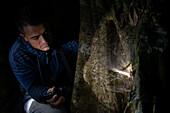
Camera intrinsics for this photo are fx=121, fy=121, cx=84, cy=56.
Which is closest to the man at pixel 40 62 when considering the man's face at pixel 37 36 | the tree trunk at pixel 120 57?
the man's face at pixel 37 36

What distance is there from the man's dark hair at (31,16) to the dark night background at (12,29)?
1.33 ft

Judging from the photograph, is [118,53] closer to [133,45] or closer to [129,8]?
[133,45]

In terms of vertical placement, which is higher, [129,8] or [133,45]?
[129,8]

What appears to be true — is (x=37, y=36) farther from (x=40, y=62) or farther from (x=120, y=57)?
(x=120, y=57)

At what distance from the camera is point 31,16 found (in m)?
1.51

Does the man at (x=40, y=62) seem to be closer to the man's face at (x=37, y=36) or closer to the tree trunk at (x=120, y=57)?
the man's face at (x=37, y=36)

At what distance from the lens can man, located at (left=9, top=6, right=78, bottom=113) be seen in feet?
5.06

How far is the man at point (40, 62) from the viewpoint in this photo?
154cm

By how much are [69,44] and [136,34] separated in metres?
1.26

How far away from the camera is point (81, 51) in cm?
98

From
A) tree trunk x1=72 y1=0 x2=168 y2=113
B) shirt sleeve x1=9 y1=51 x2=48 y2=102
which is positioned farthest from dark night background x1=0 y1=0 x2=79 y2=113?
tree trunk x1=72 y1=0 x2=168 y2=113

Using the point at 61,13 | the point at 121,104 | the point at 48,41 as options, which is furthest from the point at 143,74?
the point at 61,13

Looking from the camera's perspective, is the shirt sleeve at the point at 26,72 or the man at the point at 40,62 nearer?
the man at the point at 40,62

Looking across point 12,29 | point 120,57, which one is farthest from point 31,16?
point 120,57
